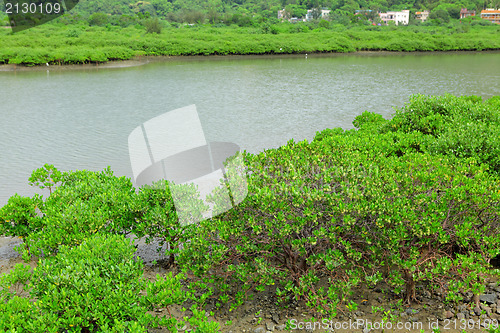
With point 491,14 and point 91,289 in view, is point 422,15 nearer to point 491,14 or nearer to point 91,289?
point 491,14

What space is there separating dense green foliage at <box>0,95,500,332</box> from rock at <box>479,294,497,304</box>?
19cm

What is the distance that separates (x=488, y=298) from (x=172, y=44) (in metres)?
36.0

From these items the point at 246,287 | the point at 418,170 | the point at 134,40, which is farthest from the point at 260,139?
the point at 134,40

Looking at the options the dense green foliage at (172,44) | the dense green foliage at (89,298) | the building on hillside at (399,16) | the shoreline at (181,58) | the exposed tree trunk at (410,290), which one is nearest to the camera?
the dense green foliage at (89,298)

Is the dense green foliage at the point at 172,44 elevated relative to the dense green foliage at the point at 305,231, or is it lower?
elevated

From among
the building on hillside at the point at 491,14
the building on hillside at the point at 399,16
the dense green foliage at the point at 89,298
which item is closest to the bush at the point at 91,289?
the dense green foliage at the point at 89,298

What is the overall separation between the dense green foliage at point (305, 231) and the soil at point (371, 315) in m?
0.12

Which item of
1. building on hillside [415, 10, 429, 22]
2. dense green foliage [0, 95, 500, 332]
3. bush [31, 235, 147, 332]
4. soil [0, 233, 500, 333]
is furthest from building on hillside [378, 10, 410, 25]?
bush [31, 235, 147, 332]

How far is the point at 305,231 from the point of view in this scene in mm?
3885

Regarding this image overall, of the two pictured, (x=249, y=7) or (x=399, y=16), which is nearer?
(x=399, y=16)

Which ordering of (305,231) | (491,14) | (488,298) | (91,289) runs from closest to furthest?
(91,289), (305,231), (488,298), (491,14)

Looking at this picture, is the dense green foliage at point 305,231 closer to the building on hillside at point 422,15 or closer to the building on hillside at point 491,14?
the building on hillside at point 422,15

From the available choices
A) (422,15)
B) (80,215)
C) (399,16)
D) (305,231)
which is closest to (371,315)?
(305,231)

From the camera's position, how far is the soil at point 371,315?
373 centimetres
